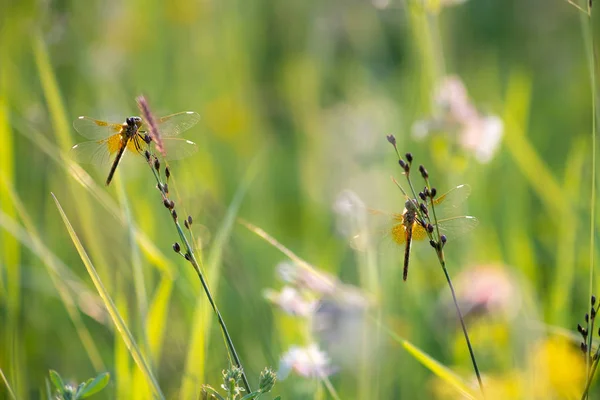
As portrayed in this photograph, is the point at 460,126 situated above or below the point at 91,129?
above

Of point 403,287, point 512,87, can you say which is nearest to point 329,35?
point 512,87

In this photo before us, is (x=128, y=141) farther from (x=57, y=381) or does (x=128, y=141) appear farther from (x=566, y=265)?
(x=566, y=265)

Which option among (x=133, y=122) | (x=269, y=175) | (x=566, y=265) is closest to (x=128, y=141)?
(x=133, y=122)

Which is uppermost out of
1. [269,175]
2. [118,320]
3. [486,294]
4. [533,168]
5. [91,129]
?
[269,175]

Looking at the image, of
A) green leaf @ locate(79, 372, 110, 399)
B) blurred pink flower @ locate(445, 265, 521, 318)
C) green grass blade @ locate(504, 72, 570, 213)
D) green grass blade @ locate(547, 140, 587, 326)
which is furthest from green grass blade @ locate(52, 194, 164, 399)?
green grass blade @ locate(504, 72, 570, 213)

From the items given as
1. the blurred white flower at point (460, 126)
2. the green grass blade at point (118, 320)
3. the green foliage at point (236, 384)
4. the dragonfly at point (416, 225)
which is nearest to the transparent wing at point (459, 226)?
the dragonfly at point (416, 225)

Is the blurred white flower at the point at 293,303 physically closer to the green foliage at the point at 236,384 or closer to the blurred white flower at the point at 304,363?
the blurred white flower at the point at 304,363
